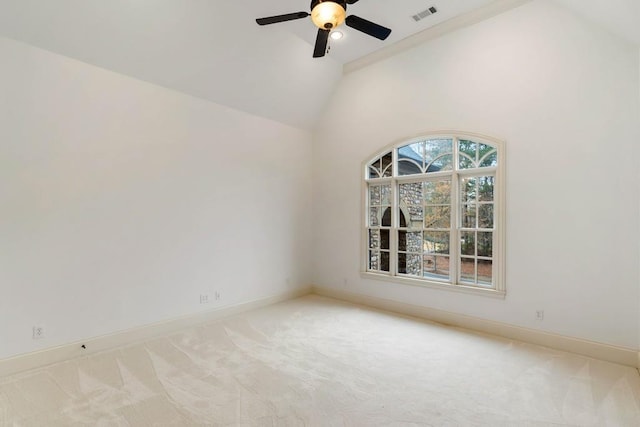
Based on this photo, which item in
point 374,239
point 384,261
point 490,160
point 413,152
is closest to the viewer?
point 490,160

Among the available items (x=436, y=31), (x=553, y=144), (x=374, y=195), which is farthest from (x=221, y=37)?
(x=553, y=144)

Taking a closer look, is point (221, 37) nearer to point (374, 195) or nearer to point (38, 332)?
point (374, 195)

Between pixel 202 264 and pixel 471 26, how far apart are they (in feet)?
16.4

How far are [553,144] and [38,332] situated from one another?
5.99 metres

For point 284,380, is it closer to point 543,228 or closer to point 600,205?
point 543,228

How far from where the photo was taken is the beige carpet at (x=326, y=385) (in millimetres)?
2385

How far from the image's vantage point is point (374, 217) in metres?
5.50

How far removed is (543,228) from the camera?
3729mm

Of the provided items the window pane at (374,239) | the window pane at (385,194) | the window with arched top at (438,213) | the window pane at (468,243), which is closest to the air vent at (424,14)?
the window with arched top at (438,213)

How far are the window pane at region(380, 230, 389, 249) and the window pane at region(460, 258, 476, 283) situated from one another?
127 cm

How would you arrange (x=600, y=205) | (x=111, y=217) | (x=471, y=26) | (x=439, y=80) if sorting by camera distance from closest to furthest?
1. (x=600, y=205)
2. (x=111, y=217)
3. (x=471, y=26)
4. (x=439, y=80)

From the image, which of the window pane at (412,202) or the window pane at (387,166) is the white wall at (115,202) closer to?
the window pane at (387,166)

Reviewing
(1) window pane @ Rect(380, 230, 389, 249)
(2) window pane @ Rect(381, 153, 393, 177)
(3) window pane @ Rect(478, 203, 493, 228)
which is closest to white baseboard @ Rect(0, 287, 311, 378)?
(1) window pane @ Rect(380, 230, 389, 249)

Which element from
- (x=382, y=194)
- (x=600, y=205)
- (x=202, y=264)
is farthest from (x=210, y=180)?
(x=600, y=205)
